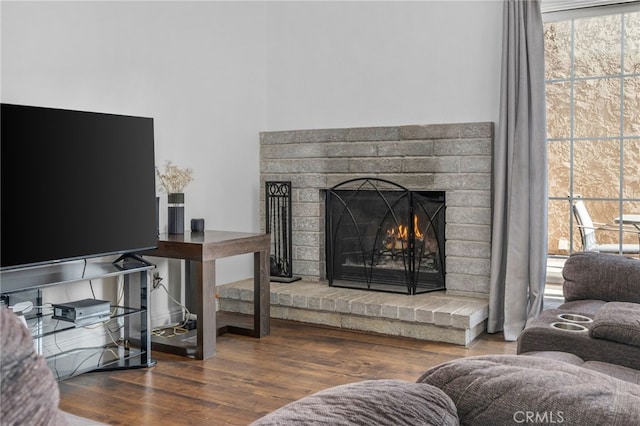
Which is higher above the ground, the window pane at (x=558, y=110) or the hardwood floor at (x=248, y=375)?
the window pane at (x=558, y=110)

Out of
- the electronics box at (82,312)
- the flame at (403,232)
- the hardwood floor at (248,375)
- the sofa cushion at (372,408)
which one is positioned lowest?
the hardwood floor at (248,375)

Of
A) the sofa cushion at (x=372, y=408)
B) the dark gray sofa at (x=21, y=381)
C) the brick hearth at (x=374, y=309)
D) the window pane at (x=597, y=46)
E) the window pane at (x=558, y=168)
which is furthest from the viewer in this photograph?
the window pane at (x=558, y=168)

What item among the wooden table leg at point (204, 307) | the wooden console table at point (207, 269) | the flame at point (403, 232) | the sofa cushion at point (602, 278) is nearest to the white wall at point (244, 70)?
the wooden console table at point (207, 269)

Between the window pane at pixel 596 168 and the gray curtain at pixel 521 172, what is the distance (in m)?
0.29

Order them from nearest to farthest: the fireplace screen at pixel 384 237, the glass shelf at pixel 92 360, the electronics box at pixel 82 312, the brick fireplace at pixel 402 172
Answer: the electronics box at pixel 82 312 < the glass shelf at pixel 92 360 < the brick fireplace at pixel 402 172 < the fireplace screen at pixel 384 237

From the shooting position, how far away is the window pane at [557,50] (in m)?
4.11

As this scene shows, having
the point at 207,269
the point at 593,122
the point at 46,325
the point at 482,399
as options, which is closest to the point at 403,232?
the point at 593,122

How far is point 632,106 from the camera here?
12.9 feet

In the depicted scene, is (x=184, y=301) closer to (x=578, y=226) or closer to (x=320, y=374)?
(x=320, y=374)

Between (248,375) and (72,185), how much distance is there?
1309mm

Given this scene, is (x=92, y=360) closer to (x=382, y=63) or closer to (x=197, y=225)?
(x=197, y=225)

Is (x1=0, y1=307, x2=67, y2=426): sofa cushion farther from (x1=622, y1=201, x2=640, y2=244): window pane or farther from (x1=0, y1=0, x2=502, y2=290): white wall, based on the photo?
(x1=622, y1=201, x2=640, y2=244): window pane

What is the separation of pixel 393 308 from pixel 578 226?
134cm

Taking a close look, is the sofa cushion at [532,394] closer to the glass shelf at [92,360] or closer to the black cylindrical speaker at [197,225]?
the glass shelf at [92,360]
